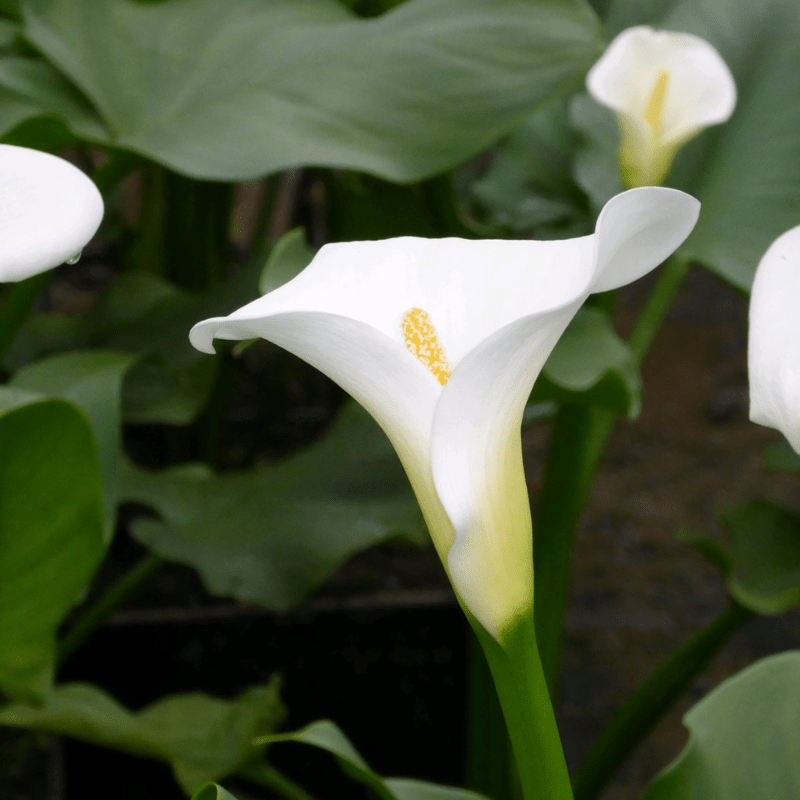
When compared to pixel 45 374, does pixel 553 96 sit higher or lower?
higher

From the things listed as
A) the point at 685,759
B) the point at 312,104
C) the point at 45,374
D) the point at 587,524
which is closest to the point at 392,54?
the point at 312,104

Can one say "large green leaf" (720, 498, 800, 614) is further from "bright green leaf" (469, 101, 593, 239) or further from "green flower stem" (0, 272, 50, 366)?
"green flower stem" (0, 272, 50, 366)

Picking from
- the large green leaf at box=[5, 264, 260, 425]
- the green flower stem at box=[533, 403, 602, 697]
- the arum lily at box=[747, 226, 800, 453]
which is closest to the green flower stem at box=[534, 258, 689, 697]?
the green flower stem at box=[533, 403, 602, 697]

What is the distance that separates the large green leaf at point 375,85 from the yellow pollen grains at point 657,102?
0.04m

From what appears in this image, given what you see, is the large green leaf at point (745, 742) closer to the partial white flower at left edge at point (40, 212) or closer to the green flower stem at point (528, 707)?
the green flower stem at point (528, 707)

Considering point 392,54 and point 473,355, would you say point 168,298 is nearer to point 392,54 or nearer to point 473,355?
point 392,54

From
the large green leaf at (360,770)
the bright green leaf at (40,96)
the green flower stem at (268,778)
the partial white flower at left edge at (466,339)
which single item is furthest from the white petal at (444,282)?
the green flower stem at (268,778)

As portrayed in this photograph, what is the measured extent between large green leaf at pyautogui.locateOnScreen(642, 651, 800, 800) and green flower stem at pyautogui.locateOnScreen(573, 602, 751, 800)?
12.2 inches

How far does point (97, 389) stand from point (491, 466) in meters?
0.27

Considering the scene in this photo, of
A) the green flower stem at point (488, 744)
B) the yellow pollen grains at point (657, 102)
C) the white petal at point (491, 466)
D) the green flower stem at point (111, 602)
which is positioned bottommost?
the green flower stem at point (488, 744)

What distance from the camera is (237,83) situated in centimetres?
43

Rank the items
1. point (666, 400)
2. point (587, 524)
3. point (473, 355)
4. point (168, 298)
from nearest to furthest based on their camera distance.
→ 1. point (473, 355)
2. point (168, 298)
3. point (587, 524)
4. point (666, 400)

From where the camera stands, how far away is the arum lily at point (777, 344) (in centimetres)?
19

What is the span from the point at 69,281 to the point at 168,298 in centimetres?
67
